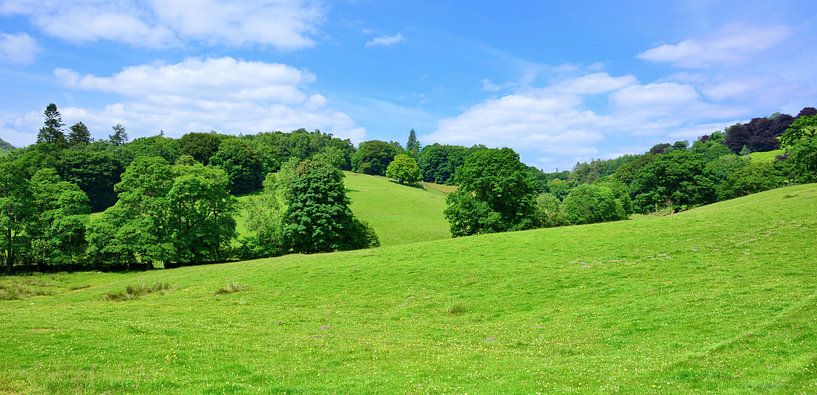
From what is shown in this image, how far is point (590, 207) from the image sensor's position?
87.9m

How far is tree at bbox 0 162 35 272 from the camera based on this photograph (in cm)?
5259

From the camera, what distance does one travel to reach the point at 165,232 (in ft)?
188

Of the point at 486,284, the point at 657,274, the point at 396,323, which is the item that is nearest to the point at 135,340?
the point at 396,323

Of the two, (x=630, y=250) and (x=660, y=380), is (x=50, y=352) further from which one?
(x=630, y=250)

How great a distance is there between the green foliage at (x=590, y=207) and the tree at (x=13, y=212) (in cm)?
8561

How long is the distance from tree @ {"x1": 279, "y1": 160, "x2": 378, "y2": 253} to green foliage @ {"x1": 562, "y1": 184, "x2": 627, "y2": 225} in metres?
46.4

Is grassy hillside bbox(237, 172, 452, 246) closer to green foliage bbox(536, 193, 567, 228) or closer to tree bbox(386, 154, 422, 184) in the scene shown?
tree bbox(386, 154, 422, 184)

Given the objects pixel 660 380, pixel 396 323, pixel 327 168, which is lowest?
pixel 396 323

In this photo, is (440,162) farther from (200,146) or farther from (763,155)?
(763,155)

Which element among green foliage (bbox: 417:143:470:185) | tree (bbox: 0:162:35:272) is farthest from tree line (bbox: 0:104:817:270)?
green foliage (bbox: 417:143:470:185)

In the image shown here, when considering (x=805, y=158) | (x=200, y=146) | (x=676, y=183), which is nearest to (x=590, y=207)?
(x=676, y=183)

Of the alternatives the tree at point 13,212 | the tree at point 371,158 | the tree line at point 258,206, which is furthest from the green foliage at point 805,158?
the tree at point 371,158

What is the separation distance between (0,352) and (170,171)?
5062 centimetres

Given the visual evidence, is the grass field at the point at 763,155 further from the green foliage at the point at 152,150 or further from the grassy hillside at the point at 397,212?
the green foliage at the point at 152,150
